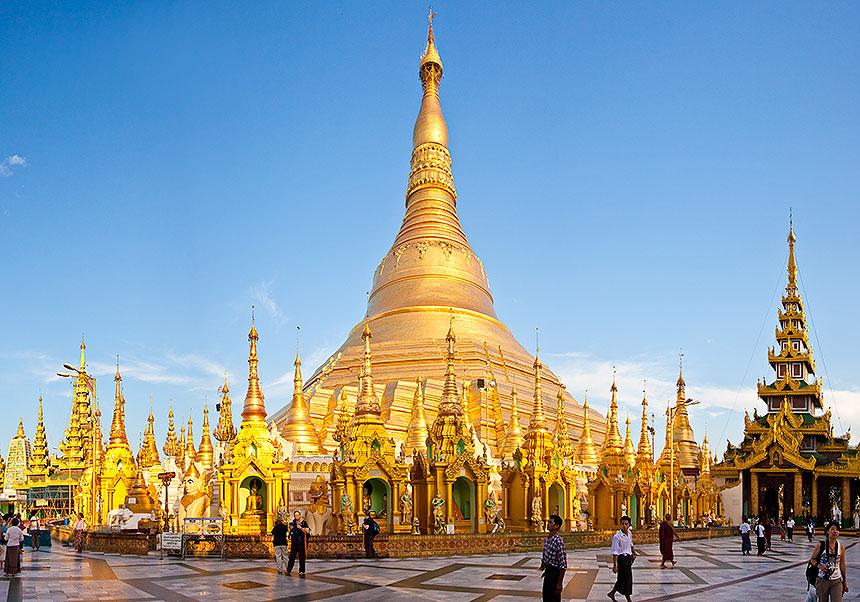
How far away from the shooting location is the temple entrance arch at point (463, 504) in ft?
101

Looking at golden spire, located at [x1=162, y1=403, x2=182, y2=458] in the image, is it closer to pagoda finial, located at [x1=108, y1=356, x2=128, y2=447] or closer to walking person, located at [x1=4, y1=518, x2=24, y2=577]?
pagoda finial, located at [x1=108, y1=356, x2=128, y2=447]

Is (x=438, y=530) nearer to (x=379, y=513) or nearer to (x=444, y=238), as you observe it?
(x=379, y=513)

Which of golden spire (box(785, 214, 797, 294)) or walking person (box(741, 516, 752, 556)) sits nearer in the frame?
walking person (box(741, 516, 752, 556))

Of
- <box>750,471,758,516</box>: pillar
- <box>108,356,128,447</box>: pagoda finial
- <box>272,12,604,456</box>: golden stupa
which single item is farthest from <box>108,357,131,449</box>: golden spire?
<box>750,471,758,516</box>: pillar

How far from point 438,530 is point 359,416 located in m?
4.93

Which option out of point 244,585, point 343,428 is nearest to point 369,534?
point 244,585

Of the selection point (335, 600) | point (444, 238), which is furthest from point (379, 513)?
point (444, 238)

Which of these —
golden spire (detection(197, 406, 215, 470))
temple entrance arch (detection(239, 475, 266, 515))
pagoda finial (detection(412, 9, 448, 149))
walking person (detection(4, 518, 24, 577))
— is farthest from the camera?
pagoda finial (detection(412, 9, 448, 149))

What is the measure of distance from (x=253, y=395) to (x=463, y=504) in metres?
8.91

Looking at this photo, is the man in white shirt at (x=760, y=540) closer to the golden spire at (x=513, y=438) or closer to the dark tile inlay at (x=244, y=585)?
the golden spire at (x=513, y=438)

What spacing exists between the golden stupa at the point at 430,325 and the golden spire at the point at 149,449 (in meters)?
8.34

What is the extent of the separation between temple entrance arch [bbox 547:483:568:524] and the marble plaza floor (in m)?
9.40

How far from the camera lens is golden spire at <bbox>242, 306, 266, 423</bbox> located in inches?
1212

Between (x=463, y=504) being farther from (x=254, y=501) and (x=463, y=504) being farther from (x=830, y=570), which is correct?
(x=830, y=570)
